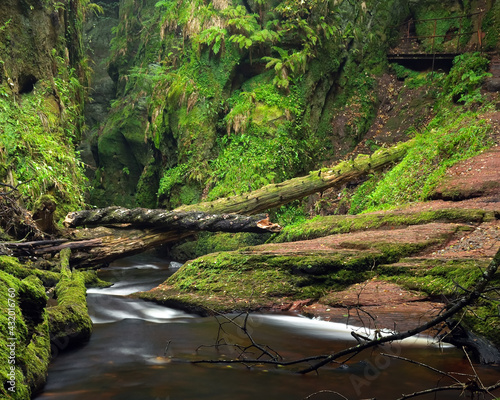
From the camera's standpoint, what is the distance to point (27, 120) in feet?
34.6

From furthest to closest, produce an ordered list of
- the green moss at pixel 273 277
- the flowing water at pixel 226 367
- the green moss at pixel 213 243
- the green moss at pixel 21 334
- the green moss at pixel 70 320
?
the green moss at pixel 213 243
the green moss at pixel 273 277
the green moss at pixel 70 320
the flowing water at pixel 226 367
the green moss at pixel 21 334

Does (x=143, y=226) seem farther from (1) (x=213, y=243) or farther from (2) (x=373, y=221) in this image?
(2) (x=373, y=221)

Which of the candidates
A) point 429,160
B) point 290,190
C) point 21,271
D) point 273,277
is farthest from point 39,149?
point 429,160

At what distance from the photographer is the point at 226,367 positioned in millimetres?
3643

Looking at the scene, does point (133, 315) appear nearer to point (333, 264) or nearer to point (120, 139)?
point (333, 264)

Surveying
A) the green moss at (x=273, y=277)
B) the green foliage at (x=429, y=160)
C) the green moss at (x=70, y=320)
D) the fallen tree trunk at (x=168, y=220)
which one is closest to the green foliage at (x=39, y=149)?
the fallen tree trunk at (x=168, y=220)

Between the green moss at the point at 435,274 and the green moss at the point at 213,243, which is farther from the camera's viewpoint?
the green moss at the point at 213,243

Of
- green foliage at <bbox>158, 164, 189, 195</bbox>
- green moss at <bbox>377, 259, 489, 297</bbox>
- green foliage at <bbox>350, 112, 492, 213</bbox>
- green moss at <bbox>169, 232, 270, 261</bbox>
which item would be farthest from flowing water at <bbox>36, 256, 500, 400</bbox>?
green foliage at <bbox>158, 164, 189, 195</bbox>

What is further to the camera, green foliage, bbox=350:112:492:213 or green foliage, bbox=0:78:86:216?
green foliage, bbox=350:112:492:213

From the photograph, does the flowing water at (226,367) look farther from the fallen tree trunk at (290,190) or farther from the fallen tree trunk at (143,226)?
the fallen tree trunk at (290,190)

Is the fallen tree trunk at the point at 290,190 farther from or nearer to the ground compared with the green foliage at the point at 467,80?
nearer to the ground

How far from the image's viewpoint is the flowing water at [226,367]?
3188 mm

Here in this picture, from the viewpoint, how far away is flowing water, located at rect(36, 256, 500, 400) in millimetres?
3188

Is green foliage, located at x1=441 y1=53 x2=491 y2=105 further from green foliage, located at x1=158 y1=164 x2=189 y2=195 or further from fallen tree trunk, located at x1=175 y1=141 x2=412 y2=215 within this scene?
green foliage, located at x1=158 y1=164 x2=189 y2=195
